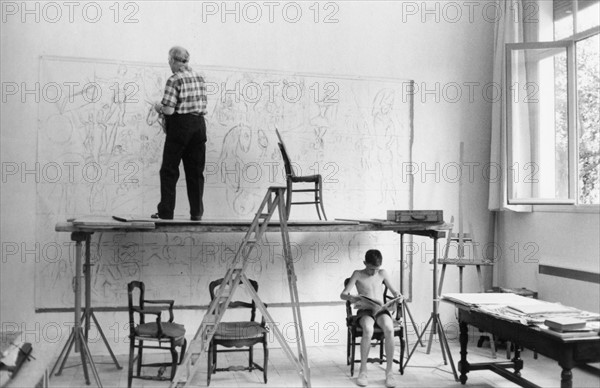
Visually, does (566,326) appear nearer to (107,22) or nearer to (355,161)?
(355,161)

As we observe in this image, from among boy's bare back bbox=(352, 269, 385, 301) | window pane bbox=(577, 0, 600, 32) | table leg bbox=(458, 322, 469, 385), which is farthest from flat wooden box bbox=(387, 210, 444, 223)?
window pane bbox=(577, 0, 600, 32)

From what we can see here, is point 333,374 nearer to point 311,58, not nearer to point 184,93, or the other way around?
point 184,93

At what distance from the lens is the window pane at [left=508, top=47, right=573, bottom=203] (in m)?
7.00

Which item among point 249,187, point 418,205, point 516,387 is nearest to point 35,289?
point 249,187

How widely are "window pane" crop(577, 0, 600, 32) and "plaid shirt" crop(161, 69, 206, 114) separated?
4029 millimetres

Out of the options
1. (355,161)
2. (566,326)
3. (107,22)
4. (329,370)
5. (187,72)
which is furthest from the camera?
(355,161)

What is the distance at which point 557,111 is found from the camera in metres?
7.00

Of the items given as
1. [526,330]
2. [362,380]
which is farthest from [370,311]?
[526,330]

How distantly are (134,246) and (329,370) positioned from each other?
2.39 m

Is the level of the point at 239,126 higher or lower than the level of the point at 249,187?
higher

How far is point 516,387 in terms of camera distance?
5871 mm

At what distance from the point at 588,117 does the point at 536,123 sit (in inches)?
26.3

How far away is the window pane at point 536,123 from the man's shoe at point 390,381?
7.99 feet

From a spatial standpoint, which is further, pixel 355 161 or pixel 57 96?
pixel 355 161
